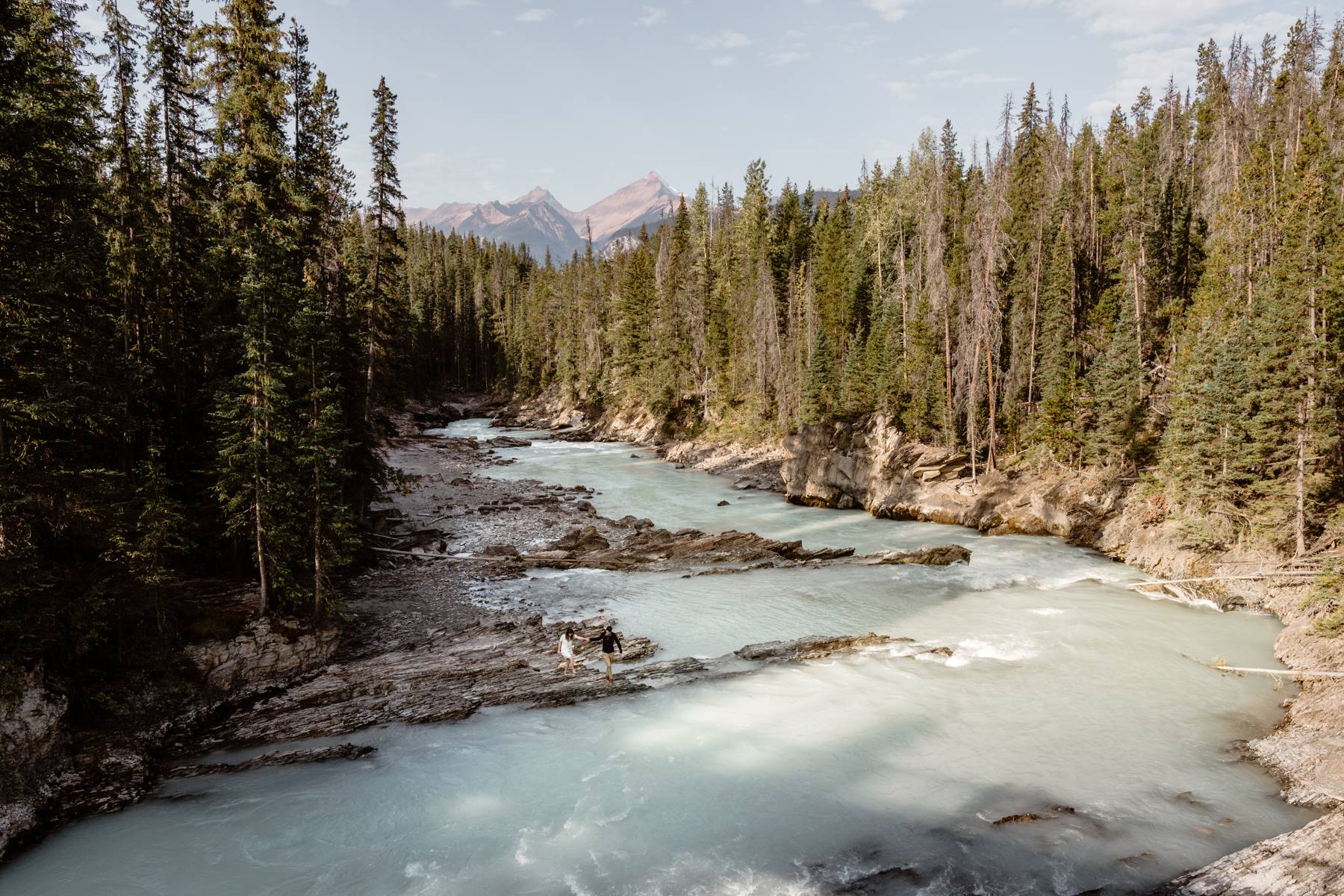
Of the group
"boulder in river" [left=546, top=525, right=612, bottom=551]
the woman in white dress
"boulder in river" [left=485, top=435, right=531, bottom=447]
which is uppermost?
"boulder in river" [left=485, top=435, right=531, bottom=447]

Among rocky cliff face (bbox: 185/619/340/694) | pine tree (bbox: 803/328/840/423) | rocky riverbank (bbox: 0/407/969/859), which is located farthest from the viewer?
pine tree (bbox: 803/328/840/423)

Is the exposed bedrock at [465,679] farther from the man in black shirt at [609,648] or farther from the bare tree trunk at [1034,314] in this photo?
the bare tree trunk at [1034,314]

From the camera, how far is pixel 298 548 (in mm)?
16812

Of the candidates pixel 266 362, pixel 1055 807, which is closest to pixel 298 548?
pixel 266 362

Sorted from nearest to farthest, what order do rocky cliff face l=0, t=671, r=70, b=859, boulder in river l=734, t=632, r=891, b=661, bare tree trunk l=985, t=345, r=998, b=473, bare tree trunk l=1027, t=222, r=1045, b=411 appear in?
rocky cliff face l=0, t=671, r=70, b=859
boulder in river l=734, t=632, r=891, b=661
bare tree trunk l=985, t=345, r=998, b=473
bare tree trunk l=1027, t=222, r=1045, b=411

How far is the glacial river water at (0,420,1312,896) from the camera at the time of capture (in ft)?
31.9

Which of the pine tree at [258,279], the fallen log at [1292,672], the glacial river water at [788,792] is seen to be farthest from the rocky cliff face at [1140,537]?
the pine tree at [258,279]

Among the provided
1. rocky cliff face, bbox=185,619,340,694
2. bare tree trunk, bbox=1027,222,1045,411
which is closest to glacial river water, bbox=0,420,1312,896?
rocky cliff face, bbox=185,619,340,694

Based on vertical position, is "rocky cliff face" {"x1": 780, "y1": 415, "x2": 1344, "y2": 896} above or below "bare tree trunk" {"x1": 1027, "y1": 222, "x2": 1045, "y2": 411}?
below

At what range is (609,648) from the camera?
15.8 meters

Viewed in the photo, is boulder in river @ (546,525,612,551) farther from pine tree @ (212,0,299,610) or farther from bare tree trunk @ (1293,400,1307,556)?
bare tree trunk @ (1293,400,1307,556)

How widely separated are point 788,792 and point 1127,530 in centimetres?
2331

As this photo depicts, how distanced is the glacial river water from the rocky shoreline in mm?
707

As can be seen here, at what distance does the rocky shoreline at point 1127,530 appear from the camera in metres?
9.05
